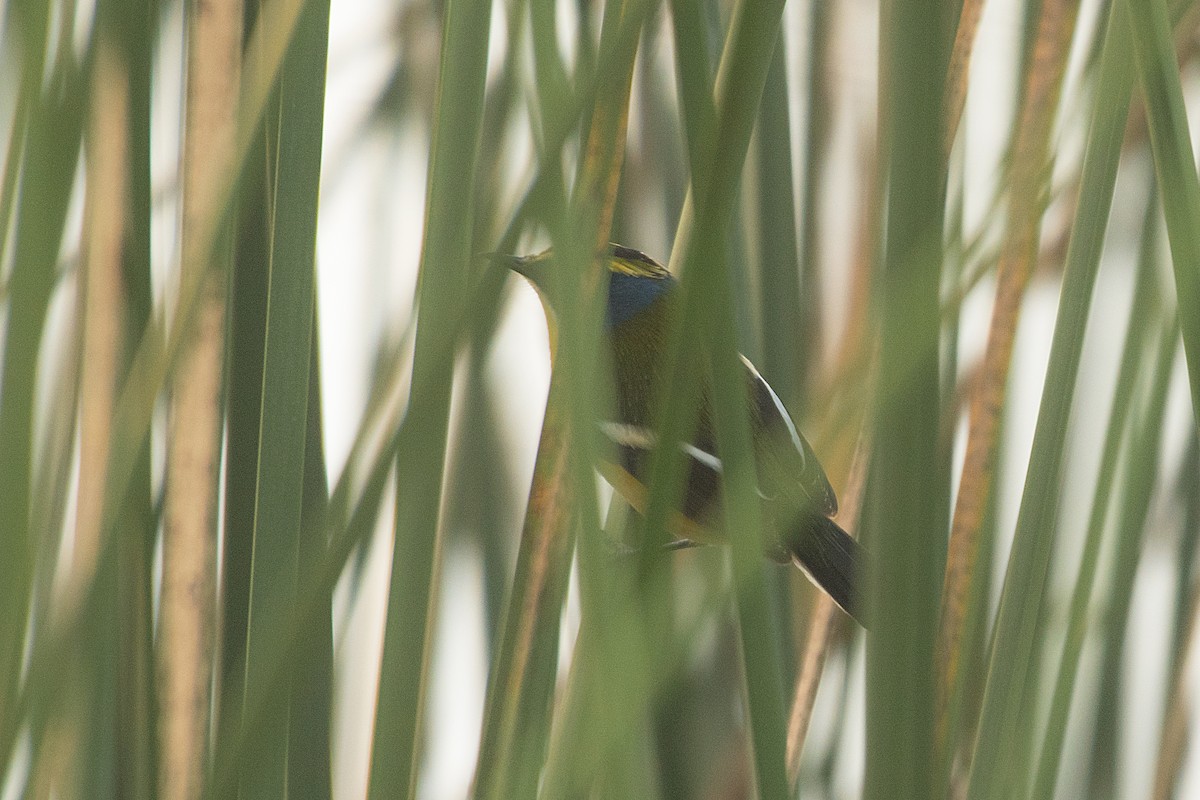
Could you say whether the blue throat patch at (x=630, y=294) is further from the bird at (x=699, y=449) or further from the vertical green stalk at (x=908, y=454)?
the vertical green stalk at (x=908, y=454)

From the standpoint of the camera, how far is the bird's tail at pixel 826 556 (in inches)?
22.4

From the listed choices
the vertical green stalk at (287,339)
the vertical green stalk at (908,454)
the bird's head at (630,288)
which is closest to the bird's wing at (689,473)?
the bird's head at (630,288)

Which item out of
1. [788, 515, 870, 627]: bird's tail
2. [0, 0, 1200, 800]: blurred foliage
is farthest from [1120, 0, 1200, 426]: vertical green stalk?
[788, 515, 870, 627]: bird's tail

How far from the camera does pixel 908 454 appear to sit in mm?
221

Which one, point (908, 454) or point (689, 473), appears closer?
point (908, 454)

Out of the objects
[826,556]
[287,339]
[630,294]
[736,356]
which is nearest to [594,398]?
[736,356]

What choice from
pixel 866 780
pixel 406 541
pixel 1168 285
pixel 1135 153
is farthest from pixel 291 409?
pixel 1135 153

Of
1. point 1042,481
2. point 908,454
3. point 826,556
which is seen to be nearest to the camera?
point 908,454

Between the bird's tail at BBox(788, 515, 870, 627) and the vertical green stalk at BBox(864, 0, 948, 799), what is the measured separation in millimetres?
316

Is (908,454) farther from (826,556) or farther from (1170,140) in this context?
(826,556)

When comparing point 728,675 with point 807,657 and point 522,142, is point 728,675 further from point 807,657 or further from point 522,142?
point 522,142

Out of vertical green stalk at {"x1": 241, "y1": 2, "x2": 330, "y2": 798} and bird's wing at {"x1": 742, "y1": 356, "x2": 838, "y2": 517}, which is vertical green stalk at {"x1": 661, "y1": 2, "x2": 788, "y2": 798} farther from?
bird's wing at {"x1": 742, "y1": 356, "x2": 838, "y2": 517}

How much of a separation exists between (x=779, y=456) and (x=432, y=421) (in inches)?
16.5

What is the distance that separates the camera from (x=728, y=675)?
63 centimetres
